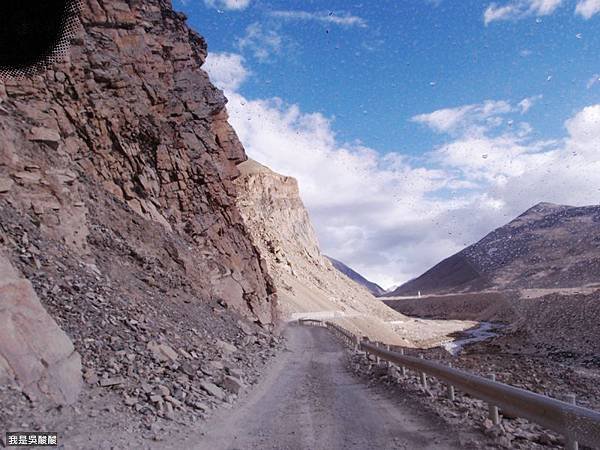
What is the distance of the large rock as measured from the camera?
609 centimetres

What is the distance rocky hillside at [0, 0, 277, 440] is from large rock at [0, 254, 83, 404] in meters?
0.02

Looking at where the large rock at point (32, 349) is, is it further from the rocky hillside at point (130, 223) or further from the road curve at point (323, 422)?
the road curve at point (323, 422)

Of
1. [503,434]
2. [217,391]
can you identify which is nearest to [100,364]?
[217,391]

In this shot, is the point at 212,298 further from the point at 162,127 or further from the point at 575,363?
the point at 575,363

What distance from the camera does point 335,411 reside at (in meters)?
7.94

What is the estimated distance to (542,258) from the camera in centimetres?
13600

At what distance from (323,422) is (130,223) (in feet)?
42.6

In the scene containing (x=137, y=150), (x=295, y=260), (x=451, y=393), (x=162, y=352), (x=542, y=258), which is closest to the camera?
(x=451, y=393)

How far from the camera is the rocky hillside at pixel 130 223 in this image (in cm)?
797

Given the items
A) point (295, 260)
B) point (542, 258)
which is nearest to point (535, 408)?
point (295, 260)

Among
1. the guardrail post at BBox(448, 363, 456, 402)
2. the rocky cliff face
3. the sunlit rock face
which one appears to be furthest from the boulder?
the sunlit rock face

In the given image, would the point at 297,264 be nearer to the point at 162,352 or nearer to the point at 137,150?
the point at 137,150

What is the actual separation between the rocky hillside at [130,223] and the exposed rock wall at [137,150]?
0.07m

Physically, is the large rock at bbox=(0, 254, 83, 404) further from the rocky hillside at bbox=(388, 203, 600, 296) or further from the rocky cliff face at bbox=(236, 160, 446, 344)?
the rocky hillside at bbox=(388, 203, 600, 296)
